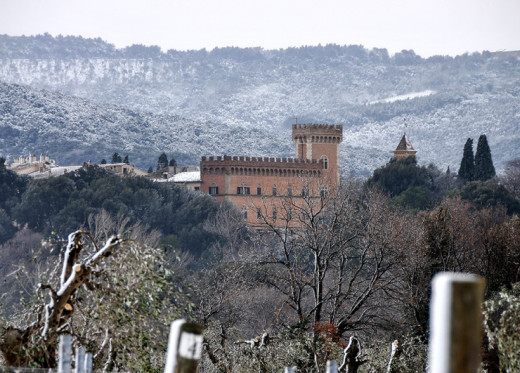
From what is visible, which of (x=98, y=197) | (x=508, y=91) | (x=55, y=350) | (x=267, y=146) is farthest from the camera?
(x=508, y=91)

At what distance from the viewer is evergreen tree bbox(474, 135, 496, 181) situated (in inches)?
2985

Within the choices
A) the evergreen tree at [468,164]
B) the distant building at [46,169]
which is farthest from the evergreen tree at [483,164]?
the distant building at [46,169]

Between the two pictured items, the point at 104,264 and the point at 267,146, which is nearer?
the point at 104,264

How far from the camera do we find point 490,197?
64312 mm

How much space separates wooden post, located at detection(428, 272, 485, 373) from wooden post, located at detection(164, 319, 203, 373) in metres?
1.09

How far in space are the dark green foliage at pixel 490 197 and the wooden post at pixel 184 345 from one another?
58914 millimetres

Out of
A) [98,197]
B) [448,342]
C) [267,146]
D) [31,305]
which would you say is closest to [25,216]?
[98,197]

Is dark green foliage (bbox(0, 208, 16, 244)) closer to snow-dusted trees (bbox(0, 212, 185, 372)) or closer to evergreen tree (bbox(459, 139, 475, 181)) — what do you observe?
evergreen tree (bbox(459, 139, 475, 181))

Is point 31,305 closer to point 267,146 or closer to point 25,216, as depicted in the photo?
point 25,216

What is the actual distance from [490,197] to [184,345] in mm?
61163

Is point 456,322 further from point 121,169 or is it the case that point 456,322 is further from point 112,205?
point 121,169

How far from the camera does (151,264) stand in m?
9.51

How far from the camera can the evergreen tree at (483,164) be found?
249 feet

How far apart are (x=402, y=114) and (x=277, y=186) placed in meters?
101
